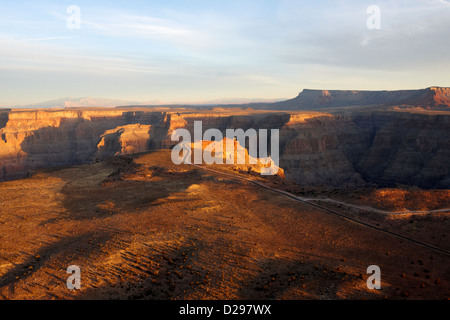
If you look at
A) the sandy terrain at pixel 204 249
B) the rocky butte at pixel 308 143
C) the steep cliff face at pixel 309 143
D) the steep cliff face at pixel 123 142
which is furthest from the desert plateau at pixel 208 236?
the steep cliff face at pixel 309 143

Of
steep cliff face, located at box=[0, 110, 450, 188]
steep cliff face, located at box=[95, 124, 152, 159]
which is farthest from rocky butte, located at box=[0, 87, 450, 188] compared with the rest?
steep cliff face, located at box=[0, 110, 450, 188]

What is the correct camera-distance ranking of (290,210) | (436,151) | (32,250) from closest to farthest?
(32,250) < (290,210) < (436,151)

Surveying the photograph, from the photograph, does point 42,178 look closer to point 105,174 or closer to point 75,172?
point 75,172

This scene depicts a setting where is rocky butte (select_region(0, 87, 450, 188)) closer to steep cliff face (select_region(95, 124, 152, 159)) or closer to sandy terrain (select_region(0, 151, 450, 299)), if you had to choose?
steep cliff face (select_region(95, 124, 152, 159))

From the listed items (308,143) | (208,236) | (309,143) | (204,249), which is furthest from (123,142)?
(204,249)

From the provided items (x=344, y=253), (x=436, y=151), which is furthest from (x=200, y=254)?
(x=436, y=151)

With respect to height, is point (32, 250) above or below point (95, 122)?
below

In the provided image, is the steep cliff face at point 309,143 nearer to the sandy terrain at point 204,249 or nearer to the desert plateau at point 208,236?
the desert plateau at point 208,236
